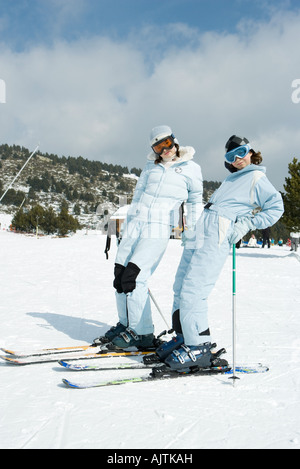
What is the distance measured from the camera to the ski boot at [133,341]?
3849mm

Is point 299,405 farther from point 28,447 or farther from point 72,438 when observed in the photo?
point 28,447

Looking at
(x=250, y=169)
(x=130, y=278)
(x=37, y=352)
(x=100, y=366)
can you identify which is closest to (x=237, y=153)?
(x=250, y=169)

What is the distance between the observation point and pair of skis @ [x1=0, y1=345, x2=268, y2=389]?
3000 millimetres

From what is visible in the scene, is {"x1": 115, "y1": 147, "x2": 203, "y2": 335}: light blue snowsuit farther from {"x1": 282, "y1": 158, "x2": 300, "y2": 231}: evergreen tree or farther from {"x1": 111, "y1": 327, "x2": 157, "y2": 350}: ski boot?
{"x1": 282, "y1": 158, "x2": 300, "y2": 231}: evergreen tree

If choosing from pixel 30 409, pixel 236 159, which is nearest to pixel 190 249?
pixel 236 159

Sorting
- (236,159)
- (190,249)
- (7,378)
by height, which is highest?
(236,159)

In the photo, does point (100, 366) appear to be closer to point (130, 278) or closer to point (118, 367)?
point (118, 367)

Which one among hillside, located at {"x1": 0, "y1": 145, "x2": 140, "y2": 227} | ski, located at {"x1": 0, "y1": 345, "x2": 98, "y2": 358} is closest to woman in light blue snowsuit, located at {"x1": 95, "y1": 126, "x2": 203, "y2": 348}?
ski, located at {"x1": 0, "y1": 345, "x2": 98, "y2": 358}

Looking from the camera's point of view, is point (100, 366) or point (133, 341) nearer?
point (100, 366)

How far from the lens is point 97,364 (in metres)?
3.38

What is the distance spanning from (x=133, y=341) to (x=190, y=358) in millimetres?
888

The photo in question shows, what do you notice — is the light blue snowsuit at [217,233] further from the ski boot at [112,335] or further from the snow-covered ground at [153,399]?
the ski boot at [112,335]

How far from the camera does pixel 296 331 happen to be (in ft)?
16.1
